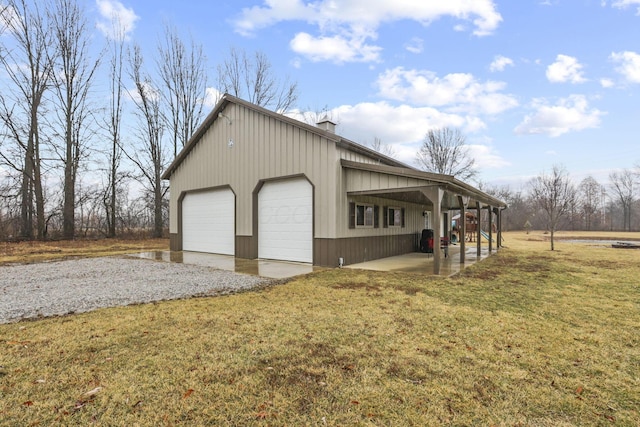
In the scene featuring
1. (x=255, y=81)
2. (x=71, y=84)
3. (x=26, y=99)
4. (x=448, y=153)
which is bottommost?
(x=448, y=153)

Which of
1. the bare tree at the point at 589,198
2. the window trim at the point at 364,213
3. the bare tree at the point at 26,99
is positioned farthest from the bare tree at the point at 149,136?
the bare tree at the point at 589,198

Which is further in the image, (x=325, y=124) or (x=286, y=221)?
(x=286, y=221)

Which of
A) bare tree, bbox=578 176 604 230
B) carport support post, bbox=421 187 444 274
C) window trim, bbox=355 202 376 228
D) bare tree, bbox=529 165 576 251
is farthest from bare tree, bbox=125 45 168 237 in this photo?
bare tree, bbox=578 176 604 230

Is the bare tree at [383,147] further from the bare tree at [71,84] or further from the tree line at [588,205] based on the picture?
the bare tree at [71,84]

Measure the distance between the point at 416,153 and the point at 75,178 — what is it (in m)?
31.3

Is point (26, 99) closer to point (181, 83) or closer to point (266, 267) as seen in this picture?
point (181, 83)

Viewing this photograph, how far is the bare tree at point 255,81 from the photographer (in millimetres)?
25000

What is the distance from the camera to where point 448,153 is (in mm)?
33812

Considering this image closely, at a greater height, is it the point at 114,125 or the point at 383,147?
the point at 383,147

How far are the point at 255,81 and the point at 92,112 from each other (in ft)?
38.1

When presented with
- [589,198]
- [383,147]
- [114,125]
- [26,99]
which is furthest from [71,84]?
[589,198]

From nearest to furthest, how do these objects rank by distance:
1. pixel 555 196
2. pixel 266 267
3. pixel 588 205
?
pixel 266 267 < pixel 555 196 < pixel 588 205

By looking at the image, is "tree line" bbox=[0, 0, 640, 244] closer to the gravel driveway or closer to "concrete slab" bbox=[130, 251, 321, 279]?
the gravel driveway

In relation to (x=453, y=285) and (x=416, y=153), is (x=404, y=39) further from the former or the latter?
(x=416, y=153)
